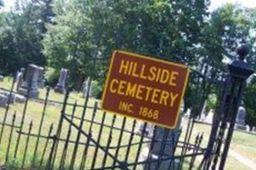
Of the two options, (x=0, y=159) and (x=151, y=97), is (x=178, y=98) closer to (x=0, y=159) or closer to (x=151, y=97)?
(x=151, y=97)

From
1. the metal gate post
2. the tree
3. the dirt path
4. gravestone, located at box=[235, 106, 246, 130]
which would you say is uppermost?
the tree

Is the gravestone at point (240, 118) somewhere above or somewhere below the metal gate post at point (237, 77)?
below

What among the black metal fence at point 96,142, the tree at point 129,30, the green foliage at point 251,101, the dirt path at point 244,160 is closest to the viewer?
the black metal fence at point 96,142

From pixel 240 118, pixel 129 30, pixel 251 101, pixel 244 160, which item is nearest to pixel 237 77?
pixel 244 160

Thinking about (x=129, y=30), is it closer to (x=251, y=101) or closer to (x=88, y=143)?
(x=251, y=101)

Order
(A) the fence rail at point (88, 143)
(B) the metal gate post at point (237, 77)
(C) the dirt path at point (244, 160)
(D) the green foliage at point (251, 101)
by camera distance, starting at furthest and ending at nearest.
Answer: (D) the green foliage at point (251, 101) → (C) the dirt path at point (244, 160) → (A) the fence rail at point (88, 143) → (B) the metal gate post at point (237, 77)

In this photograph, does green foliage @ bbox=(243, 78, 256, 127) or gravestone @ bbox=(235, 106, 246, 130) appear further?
green foliage @ bbox=(243, 78, 256, 127)

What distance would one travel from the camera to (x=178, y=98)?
5918mm

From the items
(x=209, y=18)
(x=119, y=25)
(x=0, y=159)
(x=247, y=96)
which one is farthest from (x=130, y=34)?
(x=0, y=159)

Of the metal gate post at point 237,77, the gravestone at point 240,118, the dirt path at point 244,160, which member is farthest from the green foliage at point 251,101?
the metal gate post at point 237,77

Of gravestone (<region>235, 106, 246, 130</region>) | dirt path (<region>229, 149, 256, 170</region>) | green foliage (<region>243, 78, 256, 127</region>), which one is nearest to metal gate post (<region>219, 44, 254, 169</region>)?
dirt path (<region>229, 149, 256, 170</region>)

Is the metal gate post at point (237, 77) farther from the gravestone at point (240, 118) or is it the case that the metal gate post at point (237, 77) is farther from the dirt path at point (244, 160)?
the gravestone at point (240, 118)

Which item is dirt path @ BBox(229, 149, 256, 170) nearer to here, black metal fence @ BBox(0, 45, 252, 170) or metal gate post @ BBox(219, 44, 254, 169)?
black metal fence @ BBox(0, 45, 252, 170)

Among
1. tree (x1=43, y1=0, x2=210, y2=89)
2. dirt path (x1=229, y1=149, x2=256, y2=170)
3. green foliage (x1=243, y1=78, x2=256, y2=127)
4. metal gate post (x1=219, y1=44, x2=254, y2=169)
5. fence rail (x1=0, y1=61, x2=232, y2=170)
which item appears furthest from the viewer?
green foliage (x1=243, y1=78, x2=256, y2=127)
